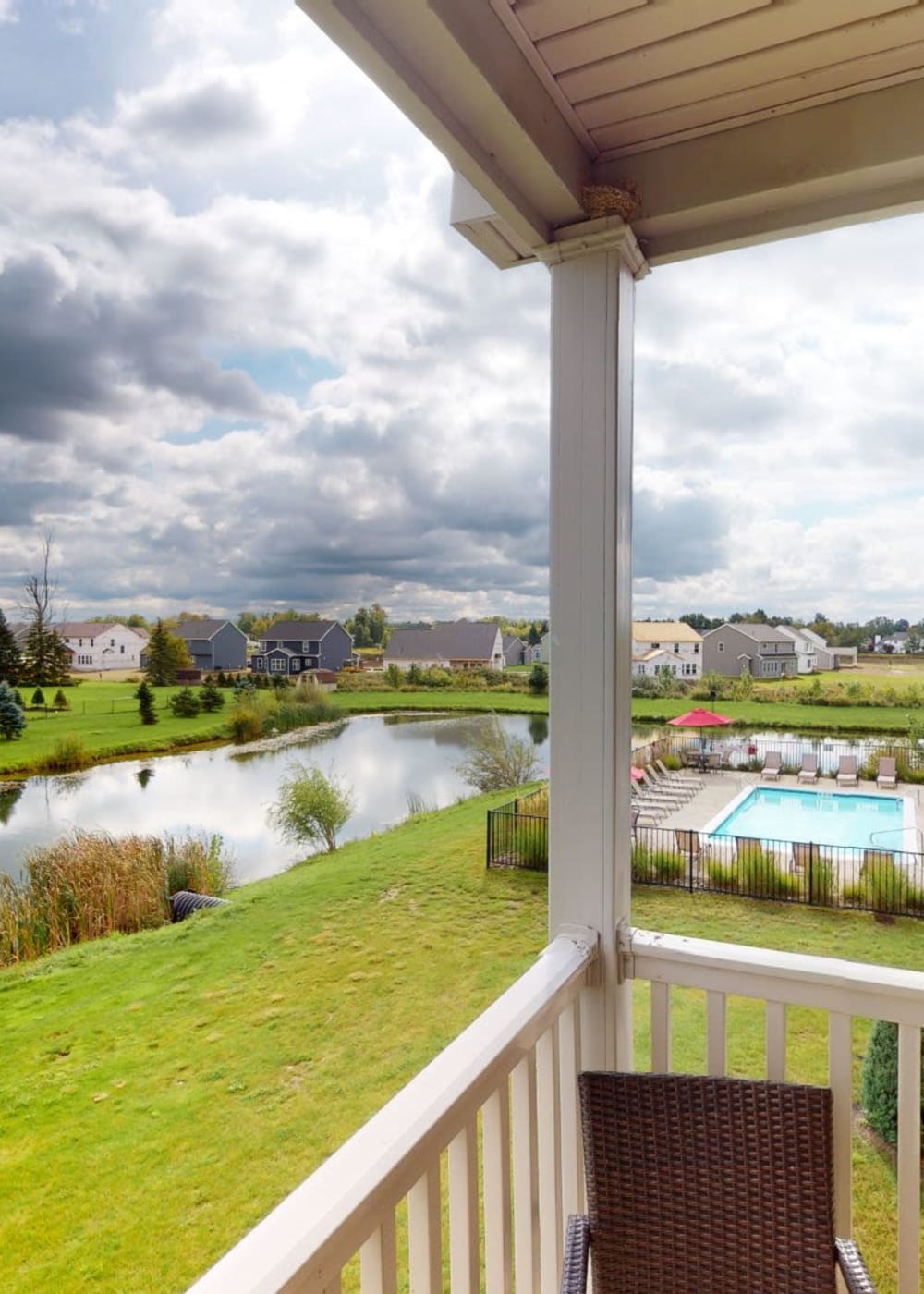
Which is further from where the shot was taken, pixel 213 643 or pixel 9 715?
pixel 213 643

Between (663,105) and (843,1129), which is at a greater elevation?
(663,105)

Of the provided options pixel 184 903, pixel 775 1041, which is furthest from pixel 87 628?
pixel 775 1041

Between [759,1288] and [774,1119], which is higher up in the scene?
[774,1119]

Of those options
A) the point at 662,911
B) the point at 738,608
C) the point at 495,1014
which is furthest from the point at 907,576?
the point at 495,1014

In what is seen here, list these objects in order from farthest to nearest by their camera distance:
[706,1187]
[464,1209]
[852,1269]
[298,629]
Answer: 1. [298,629]
2. [706,1187]
3. [852,1269]
4. [464,1209]

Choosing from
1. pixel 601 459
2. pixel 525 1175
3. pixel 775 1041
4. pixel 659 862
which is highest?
pixel 601 459

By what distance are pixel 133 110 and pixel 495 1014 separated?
1.59 metres

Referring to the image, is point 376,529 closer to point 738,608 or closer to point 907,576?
point 738,608

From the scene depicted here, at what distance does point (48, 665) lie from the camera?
42.1 inches

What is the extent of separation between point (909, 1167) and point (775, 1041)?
10.0 inches

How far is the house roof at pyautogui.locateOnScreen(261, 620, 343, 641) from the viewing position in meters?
1.47

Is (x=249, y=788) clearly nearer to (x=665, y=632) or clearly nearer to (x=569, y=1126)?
(x=569, y=1126)

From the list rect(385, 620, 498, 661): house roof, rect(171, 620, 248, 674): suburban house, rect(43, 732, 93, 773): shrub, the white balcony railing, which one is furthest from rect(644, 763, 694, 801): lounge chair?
rect(43, 732, 93, 773): shrub

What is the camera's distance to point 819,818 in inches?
61.1
